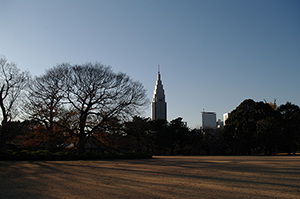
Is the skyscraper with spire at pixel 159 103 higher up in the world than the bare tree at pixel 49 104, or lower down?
higher up

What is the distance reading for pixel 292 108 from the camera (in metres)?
39.1

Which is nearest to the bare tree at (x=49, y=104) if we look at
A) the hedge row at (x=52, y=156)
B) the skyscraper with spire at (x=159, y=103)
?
the hedge row at (x=52, y=156)

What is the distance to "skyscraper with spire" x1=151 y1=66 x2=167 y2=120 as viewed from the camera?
3413 inches

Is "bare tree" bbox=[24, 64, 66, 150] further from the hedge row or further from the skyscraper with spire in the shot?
the skyscraper with spire

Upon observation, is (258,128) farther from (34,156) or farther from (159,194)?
(159,194)

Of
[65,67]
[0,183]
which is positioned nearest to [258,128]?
[65,67]

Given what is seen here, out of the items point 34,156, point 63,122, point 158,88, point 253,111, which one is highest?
point 158,88

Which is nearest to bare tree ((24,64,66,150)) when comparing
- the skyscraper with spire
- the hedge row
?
the hedge row

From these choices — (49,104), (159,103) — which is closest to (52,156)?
(49,104)

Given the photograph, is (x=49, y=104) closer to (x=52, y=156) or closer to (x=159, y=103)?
(x=52, y=156)

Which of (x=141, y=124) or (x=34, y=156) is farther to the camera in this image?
(x=141, y=124)

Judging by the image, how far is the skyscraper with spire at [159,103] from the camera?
8669 cm

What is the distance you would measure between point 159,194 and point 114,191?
4.80 feet

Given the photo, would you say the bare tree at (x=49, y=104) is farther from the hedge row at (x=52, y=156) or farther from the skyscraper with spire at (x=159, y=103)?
the skyscraper with spire at (x=159, y=103)
